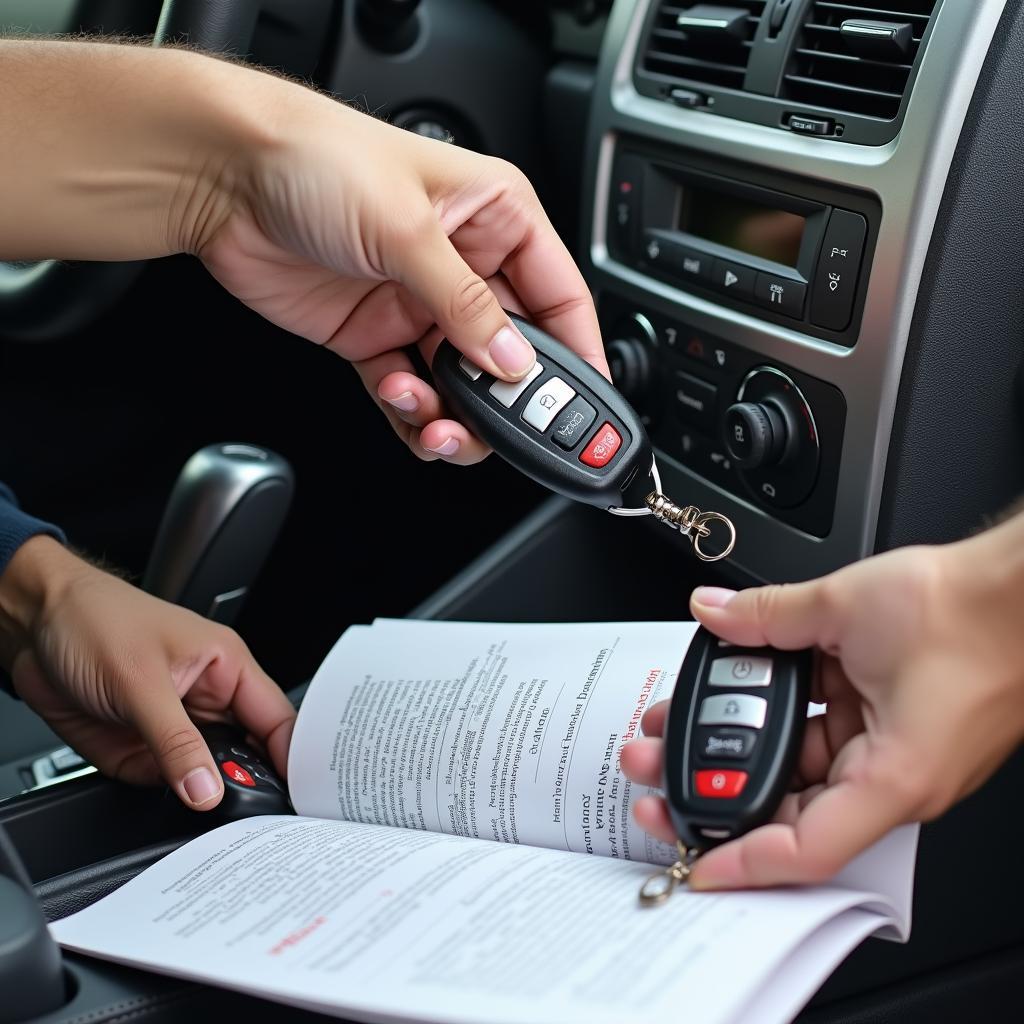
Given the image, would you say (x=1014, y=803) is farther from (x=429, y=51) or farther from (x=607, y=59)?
(x=429, y=51)

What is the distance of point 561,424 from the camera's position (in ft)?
2.62

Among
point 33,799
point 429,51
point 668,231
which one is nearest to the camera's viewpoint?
point 33,799

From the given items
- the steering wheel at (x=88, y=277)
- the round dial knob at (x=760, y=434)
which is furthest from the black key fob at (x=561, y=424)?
the steering wheel at (x=88, y=277)

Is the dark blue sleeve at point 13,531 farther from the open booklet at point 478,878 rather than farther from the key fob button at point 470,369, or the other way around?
the key fob button at point 470,369

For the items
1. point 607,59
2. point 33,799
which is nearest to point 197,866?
point 33,799

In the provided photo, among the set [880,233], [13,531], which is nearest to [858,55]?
[880,233]

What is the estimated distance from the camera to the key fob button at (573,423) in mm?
793

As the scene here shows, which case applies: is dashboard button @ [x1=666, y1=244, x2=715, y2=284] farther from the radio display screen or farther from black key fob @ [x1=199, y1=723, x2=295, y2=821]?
black key fob @ [x1=199, y1=723, x2=295, y2=821]

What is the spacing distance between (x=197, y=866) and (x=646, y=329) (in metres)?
0.54

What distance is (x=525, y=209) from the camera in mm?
849

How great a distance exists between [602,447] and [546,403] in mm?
44

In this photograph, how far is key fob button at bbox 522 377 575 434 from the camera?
0.80m

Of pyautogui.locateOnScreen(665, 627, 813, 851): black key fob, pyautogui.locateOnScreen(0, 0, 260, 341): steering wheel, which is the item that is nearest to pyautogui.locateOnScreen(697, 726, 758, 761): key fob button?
pyautogui.locateOnScreen(665, 627, 813, 851): black key fob

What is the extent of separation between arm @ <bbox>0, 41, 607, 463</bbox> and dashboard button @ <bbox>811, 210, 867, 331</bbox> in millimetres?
177
